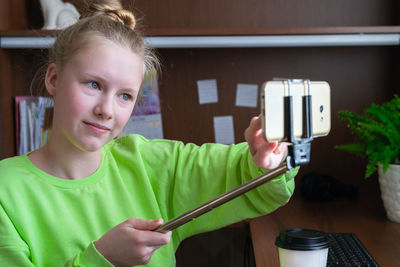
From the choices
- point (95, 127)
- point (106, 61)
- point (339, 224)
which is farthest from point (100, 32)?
point (339, 224)

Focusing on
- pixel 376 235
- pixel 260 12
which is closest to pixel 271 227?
pixel 376 235

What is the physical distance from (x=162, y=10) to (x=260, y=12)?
1.17 ft

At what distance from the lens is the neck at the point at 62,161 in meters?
1.02

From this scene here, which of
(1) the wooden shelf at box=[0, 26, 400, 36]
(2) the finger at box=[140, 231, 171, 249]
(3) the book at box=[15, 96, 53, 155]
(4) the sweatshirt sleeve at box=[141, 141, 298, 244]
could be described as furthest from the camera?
(3) the book at box=[15, 96, 53, 155]

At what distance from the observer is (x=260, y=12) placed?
1.83m

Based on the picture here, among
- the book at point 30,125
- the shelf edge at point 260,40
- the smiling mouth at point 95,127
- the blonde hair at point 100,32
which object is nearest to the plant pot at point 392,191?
the shelf edge at point 260,40

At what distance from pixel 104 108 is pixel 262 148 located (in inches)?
11.8

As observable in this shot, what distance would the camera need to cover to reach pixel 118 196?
108 centimetres

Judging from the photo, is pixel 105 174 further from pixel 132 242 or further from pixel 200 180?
pixel 132 242

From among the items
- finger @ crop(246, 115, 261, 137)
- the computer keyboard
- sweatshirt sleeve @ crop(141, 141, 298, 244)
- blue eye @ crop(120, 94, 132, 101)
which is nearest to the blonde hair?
blue eye @ crop(120, 94, 132, 101)

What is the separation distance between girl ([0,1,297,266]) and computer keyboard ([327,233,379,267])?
16 centimetres

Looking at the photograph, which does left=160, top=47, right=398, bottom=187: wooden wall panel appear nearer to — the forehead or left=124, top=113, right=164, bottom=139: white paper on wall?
left=124, top=113, right=164, bottom=139: white paper on wall

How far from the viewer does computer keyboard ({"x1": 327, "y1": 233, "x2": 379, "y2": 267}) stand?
0.98 meters

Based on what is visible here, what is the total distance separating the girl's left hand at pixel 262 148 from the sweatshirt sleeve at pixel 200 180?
13cm
